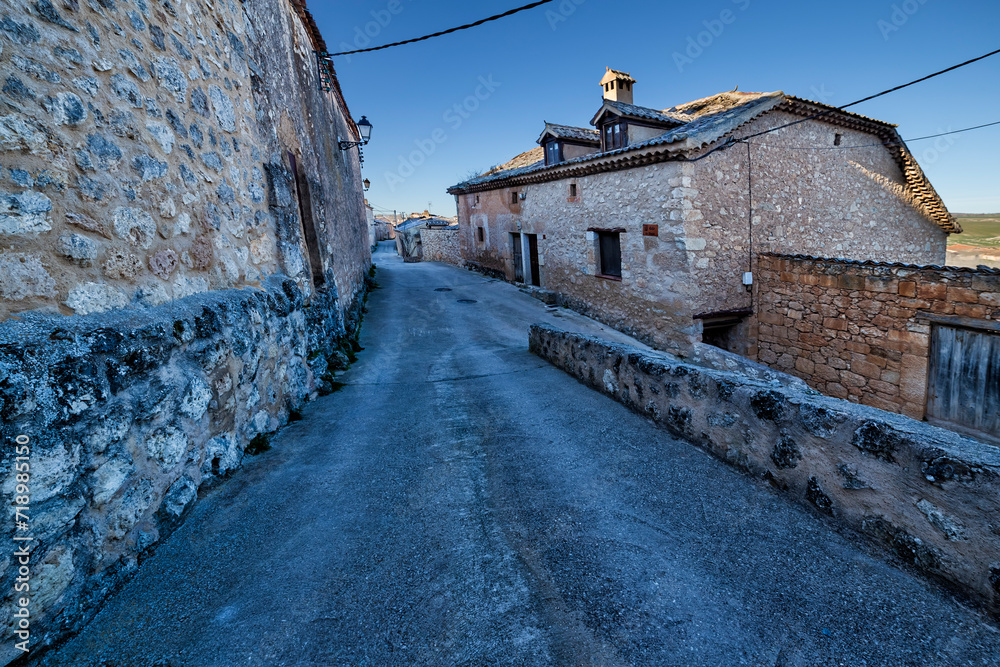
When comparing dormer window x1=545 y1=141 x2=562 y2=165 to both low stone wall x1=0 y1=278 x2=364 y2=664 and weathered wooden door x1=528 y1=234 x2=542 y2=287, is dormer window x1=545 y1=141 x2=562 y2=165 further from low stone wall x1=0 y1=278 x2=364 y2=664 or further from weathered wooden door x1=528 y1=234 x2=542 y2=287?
low stone wall x1=0 y1=278 x2=364 y2=664

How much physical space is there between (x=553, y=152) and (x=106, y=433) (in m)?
14.2

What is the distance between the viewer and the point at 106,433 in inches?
82.4

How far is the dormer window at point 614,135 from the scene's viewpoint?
37.1 feet

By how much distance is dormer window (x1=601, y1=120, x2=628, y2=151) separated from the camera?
1131cm

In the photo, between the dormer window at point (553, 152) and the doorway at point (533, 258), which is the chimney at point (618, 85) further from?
the doorway at point (533, 258)

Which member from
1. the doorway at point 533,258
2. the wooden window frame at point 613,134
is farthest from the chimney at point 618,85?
the doorway at point 533,258

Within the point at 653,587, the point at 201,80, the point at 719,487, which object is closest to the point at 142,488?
the point at 653,587

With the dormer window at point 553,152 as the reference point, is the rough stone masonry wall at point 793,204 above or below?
below

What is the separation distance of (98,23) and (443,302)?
34.5ft

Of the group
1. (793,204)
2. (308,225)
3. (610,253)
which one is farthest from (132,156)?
(793,204)

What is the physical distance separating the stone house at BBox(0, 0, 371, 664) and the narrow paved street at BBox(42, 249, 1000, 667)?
13.7 inches

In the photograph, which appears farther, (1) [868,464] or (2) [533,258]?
(2) [533,258]

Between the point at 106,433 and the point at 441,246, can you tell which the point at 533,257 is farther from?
the point at 106,433

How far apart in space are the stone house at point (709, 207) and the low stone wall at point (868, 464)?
254 inches
